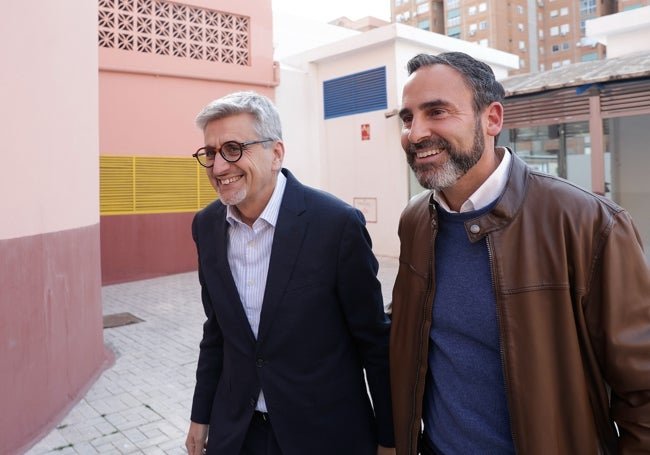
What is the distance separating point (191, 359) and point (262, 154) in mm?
4343

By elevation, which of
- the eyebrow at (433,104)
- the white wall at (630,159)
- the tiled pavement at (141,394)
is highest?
the white wall at (630,159)

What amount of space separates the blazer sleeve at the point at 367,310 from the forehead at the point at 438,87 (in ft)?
1.83

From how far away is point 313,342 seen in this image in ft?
6.26

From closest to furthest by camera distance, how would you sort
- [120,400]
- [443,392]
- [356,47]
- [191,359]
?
[443,392] < [120,400] < [191,359] < [356,47]

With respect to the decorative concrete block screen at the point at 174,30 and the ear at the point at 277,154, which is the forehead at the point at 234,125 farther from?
the decorative concrete block screen at the point at 174,30

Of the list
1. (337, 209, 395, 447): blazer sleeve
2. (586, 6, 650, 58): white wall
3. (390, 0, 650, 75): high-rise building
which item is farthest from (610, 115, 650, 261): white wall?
(390, 0, 650, 75): high-rise building

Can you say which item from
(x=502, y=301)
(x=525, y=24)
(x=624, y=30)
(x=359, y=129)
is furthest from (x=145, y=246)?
(x=525, y=24)

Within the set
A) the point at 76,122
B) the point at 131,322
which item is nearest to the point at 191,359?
the point at 131,322

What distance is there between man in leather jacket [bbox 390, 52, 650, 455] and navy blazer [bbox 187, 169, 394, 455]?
208 millimetres

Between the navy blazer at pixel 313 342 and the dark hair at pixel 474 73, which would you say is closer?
the dark hair at pixel 474 73

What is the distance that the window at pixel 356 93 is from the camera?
1309 centimetres

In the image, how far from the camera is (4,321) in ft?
11.5

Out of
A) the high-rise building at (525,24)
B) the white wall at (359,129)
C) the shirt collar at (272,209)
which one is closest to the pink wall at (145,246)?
the white wall at (359,129)

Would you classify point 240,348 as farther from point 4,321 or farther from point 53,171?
point 53,171
